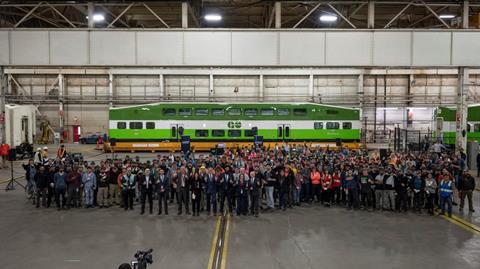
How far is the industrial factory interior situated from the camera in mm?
11094

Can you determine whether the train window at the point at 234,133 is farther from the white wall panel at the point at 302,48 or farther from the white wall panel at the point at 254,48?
the white wall panel at the point at 302,48

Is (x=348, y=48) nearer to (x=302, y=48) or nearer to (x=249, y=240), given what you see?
(x=302, y=48)

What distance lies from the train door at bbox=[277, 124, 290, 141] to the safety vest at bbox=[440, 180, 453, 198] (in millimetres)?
20566

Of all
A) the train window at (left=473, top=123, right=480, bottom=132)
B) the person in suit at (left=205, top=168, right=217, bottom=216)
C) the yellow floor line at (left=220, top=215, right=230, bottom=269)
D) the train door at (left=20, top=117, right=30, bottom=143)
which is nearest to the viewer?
the yellow floor line at (left=220, top=215, right=230, bottom=269)

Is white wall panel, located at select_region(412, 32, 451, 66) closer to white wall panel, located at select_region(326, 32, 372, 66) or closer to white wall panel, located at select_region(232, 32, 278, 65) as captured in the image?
white wall panel, located at select_region(326, 32, 372, 66)

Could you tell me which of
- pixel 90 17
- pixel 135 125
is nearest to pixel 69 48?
pixel 90 17

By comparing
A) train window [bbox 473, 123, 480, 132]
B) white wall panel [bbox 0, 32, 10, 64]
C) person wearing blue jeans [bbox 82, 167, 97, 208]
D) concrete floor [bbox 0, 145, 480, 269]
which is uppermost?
white wall panel [bbox 0, 32, 10, 64]

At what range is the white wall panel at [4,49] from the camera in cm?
2206

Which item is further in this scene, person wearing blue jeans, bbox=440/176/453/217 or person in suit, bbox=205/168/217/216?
person in suit, bbox=205/168/217/216

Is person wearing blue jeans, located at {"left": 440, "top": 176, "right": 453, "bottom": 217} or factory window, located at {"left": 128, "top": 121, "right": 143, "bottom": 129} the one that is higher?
factory window, located at {"left": 128, "top": 121, "right": 143, "bottom": 129}

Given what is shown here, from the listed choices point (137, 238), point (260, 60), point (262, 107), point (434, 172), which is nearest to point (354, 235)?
point (434, 172)

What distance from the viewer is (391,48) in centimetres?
2225

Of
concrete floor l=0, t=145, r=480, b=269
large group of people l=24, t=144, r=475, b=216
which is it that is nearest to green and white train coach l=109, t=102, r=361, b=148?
large group of people l=24, t=144, r=475, b=216

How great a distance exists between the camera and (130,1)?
22984mm
